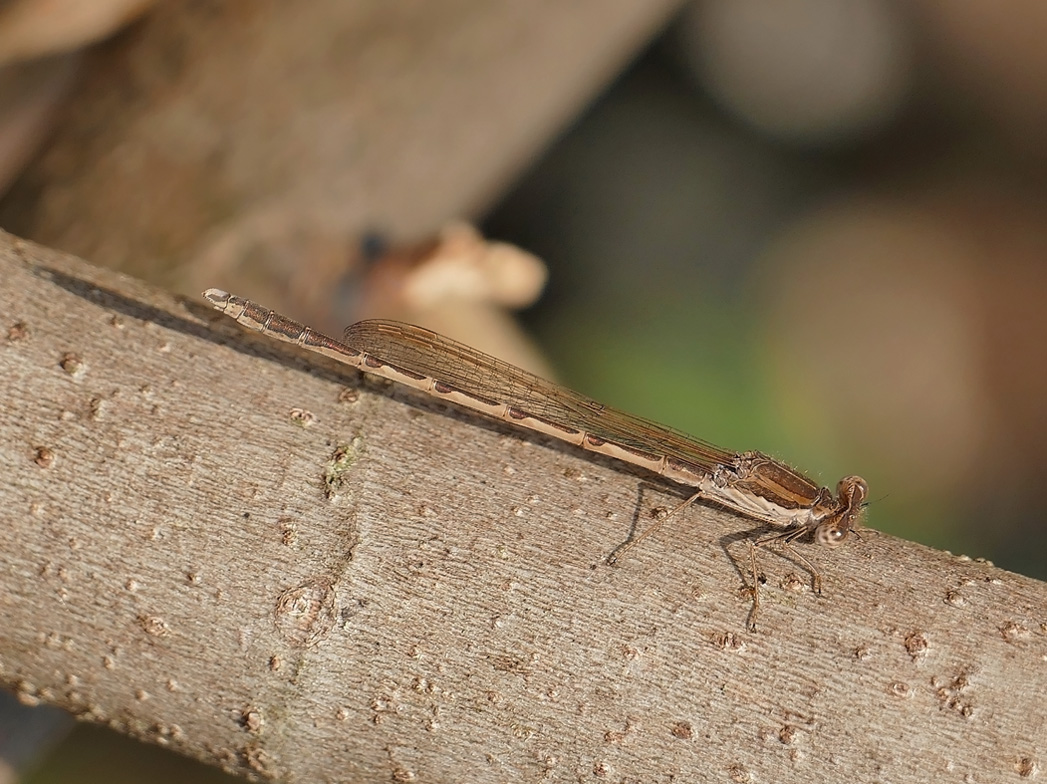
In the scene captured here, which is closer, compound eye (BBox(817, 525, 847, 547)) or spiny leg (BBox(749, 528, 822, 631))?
spiny leg (BBox(749, 528, 822, 631))

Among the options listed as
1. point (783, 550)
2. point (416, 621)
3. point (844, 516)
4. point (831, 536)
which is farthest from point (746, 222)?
point (416, 621)

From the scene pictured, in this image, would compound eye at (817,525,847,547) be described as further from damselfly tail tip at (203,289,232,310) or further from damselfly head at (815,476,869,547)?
damselfly tail tip at (203,289,232,310)

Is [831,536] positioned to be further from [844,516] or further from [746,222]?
[746,222]

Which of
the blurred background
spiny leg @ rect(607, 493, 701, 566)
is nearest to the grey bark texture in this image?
spiny leg @ rect(607, 493, 701, 566)

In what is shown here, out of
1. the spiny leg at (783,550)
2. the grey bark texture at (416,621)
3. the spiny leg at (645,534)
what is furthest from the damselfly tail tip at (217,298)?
the spiny leg at (783,550)

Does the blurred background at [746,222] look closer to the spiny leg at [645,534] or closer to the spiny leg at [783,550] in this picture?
the spiny leg at [645,534]
